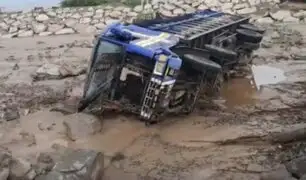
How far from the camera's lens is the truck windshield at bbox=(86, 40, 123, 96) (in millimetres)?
7961

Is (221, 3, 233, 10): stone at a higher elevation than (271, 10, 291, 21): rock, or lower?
lower

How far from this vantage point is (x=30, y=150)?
297 inches

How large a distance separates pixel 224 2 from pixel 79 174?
13580 mm

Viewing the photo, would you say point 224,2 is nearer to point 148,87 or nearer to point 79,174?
point 148,87

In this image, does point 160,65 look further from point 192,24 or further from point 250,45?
point 250,45

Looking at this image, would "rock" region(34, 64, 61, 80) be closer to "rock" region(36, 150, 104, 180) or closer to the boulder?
"rock" region(36, 150, 104, 180)

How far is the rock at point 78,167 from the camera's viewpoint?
5.97m

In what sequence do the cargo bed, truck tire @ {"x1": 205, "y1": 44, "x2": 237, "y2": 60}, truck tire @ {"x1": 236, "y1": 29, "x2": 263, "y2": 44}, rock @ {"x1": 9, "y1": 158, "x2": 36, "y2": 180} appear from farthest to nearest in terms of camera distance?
truck tire @ {"x1": 236, "y1": 29, "x2": 263, "y2": 44}, the cargo bed, truck tire @ {"x1": 205, "y1": 44, "x2": 237, "y2": 60}, rock @ {"x1": 9, "y1": 158, "x2": 36, "y2": 180}

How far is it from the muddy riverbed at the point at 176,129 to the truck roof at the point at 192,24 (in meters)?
1.17

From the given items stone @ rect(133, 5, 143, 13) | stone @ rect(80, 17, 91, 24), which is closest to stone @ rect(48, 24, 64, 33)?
stone @ rect(80, 17, 91, 24)

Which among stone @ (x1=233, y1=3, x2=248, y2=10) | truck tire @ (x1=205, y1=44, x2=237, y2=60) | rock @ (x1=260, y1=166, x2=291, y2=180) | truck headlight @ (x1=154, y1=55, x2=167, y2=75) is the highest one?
truck headlight @ (x1=154, y1=55, x2=167, y2=75)

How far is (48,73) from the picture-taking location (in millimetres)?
11672

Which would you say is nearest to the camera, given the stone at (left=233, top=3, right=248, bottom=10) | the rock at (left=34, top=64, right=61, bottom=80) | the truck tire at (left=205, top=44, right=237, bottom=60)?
the truck tire at (left=205, top=44, right=237, bottom=60)

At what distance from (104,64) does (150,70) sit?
805 mm
